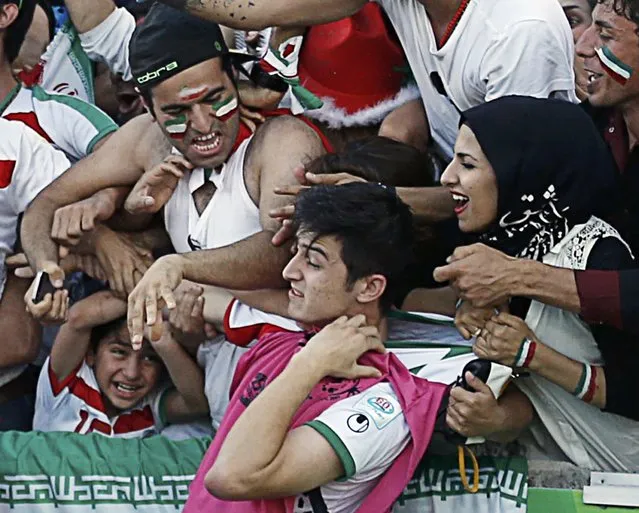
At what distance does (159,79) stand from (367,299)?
96 cm

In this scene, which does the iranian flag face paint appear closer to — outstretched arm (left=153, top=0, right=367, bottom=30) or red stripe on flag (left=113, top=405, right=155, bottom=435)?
outstretched arm (left=153, top=0, right=367, bottom=30)

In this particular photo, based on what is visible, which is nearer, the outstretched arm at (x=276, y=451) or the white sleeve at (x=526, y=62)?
the outstretched arm at (x=276, y=451)

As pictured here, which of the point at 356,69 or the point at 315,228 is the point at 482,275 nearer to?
the point at 315,228

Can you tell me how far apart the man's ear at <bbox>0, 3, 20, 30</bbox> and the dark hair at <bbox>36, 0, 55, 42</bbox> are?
28 cm

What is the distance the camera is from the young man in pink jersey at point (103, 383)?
14.5 feet

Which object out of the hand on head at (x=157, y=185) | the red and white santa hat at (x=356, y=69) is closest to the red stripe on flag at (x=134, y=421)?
the hand on head at (x=157, y=185)

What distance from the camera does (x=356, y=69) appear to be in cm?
440

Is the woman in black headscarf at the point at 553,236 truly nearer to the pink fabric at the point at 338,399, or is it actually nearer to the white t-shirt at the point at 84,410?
the pink fabric at the point at 338,399

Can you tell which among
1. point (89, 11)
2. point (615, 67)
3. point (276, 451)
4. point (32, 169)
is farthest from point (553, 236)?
point (89, 11)

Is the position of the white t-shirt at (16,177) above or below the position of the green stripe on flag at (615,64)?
below

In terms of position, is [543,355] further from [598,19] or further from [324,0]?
[324,0]

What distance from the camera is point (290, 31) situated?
434 centimetres

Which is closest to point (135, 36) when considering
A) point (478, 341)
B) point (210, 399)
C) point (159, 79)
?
point (159, 79)

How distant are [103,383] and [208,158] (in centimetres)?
74
